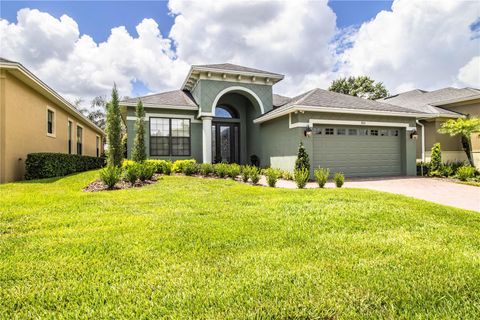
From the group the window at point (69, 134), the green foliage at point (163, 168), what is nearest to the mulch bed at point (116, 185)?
the green foliage at point (163, 168)

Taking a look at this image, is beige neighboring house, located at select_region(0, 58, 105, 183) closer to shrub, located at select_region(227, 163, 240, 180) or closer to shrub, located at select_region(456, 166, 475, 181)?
shrub, located at select_region(227, 163, 240, 180)

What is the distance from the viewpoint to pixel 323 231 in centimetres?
401

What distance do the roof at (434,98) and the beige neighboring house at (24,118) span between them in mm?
20112

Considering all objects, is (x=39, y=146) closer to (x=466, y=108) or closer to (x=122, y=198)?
(x=122, y=198)

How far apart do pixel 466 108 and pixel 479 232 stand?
1668 centimetres

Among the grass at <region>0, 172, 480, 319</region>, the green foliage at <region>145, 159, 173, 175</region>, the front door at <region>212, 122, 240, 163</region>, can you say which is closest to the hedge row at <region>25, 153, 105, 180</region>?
the green foliage at <region>145, 159, 173, 175</region>

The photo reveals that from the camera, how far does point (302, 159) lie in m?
11.3

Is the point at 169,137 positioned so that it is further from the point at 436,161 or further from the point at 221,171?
the point at 436,161

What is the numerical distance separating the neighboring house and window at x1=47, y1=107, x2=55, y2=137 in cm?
369

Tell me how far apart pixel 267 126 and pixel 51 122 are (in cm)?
1136

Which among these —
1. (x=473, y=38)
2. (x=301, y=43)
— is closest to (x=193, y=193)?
(x=301, y=43)

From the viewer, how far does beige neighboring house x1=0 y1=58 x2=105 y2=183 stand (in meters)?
9.30

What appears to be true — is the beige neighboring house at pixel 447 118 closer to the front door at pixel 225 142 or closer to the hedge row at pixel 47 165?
the front door at pixel 225 142

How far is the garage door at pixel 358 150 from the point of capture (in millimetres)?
12430
